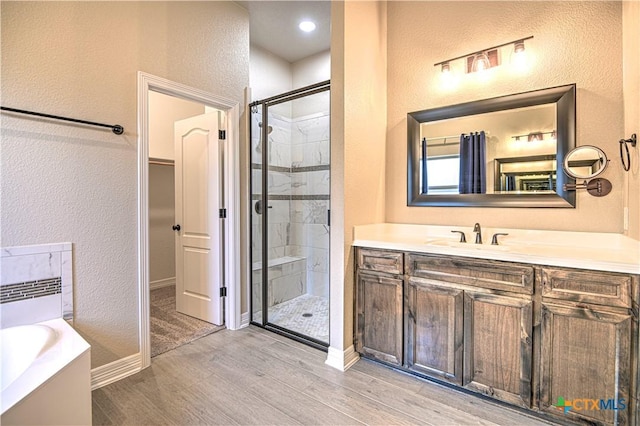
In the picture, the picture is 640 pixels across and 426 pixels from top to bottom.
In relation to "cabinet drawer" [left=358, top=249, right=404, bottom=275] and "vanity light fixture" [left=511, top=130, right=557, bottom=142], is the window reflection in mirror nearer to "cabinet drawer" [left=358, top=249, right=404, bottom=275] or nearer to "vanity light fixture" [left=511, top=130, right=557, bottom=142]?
"vanity light fixture" [left=511, top=130, right=557, bottom=142]

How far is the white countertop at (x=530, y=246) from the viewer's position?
157 cm

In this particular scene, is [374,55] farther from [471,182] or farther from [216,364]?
[216,364]

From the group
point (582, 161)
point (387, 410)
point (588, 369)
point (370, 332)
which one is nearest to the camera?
point (588, 369)

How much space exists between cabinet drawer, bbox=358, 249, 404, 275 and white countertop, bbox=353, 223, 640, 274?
1.9 inches

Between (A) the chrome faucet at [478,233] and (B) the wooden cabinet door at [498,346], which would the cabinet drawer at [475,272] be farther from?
(A) the chrome faucet at [478,233]

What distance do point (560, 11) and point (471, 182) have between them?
4.11ft

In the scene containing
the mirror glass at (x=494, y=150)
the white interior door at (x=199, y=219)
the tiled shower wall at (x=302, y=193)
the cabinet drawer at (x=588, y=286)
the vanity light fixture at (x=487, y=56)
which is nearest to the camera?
the cabinet drawer at (x=588, y=286)

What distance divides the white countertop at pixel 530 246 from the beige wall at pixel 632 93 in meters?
0.19

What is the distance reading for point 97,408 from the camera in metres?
1.80

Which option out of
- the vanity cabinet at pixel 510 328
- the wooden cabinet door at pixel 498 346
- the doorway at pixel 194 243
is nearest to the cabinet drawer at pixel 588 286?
the vanity cabinet at pixel 510 328

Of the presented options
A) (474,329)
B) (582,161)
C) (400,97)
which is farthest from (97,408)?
(582,161)

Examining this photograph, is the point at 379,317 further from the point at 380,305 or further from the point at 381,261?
the point at 381,261

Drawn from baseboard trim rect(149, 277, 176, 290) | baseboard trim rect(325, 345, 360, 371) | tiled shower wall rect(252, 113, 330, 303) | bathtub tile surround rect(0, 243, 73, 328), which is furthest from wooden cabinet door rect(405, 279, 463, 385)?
baseboard trim rect(149, 277, 176, 290)

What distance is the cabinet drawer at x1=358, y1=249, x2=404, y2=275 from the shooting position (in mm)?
2160
